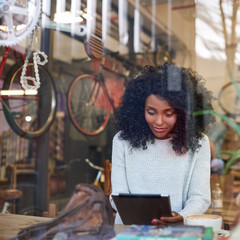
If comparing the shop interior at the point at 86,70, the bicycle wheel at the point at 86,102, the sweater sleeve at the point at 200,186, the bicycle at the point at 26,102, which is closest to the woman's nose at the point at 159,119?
the sweater sleeve at the point at 200,186

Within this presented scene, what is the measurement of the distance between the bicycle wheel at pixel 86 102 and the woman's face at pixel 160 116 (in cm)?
185

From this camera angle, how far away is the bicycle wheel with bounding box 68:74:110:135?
378 centimetres

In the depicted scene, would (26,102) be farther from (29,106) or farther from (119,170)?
(119,170)

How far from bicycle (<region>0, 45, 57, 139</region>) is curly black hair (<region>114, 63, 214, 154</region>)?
764mm

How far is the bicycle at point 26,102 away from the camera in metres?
2.56

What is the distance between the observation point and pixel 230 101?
2.74 m

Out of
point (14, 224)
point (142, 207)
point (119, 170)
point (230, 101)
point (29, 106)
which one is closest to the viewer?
point (142, 207)

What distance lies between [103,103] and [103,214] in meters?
2.76

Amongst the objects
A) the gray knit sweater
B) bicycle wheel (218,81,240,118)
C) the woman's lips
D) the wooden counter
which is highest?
bicycle wheel (218,81,240,118)

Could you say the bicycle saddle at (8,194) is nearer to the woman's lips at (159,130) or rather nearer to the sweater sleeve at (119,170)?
the sweater sleeve at (119,170)

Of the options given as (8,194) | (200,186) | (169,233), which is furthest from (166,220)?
(8,194)

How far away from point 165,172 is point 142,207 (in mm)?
459

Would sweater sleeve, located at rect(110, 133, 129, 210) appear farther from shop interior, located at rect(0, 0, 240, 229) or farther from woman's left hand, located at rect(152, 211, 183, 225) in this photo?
woman's left hand, located at rect(152, 211, 183, 225)

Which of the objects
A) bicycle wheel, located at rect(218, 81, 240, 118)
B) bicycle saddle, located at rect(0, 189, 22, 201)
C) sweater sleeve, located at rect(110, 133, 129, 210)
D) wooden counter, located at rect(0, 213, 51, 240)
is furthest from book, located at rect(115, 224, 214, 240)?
bicycle saddle, located at rect(0, 189, 22, 201)
